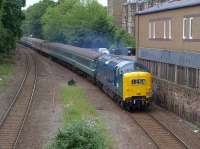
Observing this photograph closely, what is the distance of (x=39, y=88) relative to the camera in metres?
37.7

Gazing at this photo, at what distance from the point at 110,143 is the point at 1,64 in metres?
34.8

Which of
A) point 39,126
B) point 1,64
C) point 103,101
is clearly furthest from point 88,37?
point 39,126

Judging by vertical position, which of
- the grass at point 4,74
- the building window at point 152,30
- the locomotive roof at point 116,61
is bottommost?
the grass at point 4,74

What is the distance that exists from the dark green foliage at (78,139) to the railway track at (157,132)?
5.02 m

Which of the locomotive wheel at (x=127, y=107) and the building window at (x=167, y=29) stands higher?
the building window at (x=167, y=29)

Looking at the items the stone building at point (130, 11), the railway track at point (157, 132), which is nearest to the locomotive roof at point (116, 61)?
the railway track at point (157, 132)

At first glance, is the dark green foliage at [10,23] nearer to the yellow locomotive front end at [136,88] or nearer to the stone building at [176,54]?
the stone building at [176,54]

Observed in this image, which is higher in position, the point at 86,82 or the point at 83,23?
the point at 83,23

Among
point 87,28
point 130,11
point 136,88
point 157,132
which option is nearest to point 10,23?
point 87,28

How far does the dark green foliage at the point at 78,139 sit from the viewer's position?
51.3ft

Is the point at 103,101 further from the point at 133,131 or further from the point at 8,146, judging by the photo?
the point at 8,146

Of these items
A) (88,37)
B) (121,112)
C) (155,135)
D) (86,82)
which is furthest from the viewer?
(88,37)

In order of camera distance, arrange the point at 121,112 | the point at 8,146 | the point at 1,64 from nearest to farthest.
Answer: the point at 8,146 → the point at 121,112 → the point at 1,64

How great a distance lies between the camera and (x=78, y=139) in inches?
617
